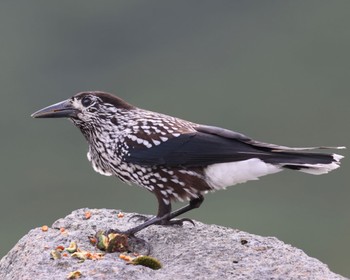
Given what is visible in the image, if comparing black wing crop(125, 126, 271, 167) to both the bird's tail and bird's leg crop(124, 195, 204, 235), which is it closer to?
the bird's tail

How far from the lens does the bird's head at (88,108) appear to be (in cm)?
1617

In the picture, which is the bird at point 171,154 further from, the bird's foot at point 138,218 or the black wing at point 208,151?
the bird's foot at point 138,218

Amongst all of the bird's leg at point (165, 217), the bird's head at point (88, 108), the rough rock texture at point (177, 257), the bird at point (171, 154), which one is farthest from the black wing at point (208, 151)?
the rough rock texture at point (177, 257)

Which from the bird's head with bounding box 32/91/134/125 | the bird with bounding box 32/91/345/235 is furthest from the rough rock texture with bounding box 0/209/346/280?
the bird's head with bounding box 32/91/134/125

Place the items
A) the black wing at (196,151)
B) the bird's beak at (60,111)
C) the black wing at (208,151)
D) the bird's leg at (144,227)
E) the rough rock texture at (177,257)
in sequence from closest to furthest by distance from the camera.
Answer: the rough rock texture at (177,257) → the bird's leg at (144,227) → the black wing at (208,151) → the black wing at (196,151) → the bird's beak at (60,111)

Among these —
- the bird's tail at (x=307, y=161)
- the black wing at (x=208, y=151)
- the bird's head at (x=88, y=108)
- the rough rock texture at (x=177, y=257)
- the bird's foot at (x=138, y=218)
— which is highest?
the bird's head at (x=88, y=108)

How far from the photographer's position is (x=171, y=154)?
15.6m

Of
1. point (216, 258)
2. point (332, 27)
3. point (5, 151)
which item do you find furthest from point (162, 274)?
point (332, 27)

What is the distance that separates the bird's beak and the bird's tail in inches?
102

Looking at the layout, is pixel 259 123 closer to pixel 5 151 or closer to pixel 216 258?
pixel 5 151

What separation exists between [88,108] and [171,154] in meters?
1.34

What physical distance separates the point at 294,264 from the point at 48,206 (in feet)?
234

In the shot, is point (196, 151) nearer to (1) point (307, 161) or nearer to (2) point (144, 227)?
(2) point (144, 227)

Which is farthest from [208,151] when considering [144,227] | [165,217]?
[144,227]
